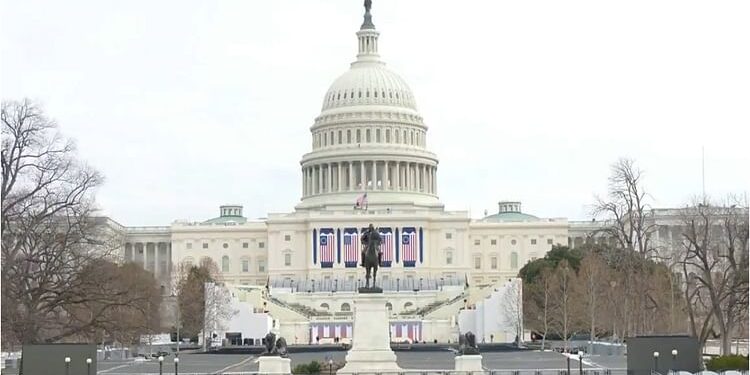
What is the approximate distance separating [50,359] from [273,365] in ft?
28.8

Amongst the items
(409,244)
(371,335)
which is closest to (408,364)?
(371,335)

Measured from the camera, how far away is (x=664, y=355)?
137 feet

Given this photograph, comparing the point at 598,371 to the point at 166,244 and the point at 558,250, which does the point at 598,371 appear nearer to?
the point at 558,250

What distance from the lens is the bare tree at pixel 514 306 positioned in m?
108

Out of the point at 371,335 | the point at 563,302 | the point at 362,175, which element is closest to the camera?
the point at 371,335

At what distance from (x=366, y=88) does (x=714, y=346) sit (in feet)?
332

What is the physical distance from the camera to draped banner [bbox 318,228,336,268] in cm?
16925

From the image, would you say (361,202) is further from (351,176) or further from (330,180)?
(330,180)

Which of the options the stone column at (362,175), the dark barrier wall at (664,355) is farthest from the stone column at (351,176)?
the dark barrier wall at (664,355)

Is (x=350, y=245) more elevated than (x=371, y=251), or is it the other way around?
(x=350, y=245)

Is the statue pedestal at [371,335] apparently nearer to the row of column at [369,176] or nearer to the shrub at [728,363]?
the shrub at [728,363]

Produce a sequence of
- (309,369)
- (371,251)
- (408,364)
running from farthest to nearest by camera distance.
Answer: (408,364) < (309,369) < (371,251)

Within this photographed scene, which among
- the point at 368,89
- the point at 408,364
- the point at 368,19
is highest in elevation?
the point at 368,19

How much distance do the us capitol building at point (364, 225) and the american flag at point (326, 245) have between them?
120 millimetres
